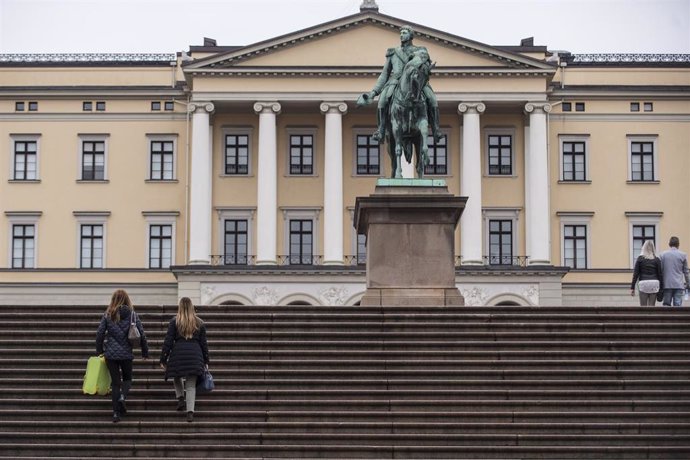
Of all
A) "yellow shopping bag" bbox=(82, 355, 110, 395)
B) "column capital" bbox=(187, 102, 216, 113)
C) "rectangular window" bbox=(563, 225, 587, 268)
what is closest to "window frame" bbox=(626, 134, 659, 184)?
"rectangular window" bbox=(563, 225, 587, 268)

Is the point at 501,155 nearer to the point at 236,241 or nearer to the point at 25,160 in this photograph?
the point at 236,241

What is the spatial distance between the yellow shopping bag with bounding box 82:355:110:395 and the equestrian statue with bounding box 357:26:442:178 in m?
10.4

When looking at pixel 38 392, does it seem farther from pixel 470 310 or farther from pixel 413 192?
pixel 413 192

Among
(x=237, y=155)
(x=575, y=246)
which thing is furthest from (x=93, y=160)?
(x=575, y=246)

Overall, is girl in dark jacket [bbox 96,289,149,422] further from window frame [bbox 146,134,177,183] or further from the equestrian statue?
window frame [bbox 146,134,177,183]

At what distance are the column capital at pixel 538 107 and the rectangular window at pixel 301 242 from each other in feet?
37.3

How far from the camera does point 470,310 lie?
85.8 ft

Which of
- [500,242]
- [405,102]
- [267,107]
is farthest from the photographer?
[500,242]

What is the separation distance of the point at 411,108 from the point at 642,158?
40383mm

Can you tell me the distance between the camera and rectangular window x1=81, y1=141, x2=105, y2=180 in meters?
68.9

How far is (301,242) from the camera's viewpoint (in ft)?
221

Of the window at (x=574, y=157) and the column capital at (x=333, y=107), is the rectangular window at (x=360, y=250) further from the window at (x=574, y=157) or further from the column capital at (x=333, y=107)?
the window at (x=574, y=157)

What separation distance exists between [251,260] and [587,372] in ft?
143

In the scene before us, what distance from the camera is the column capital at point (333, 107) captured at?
6612cm
